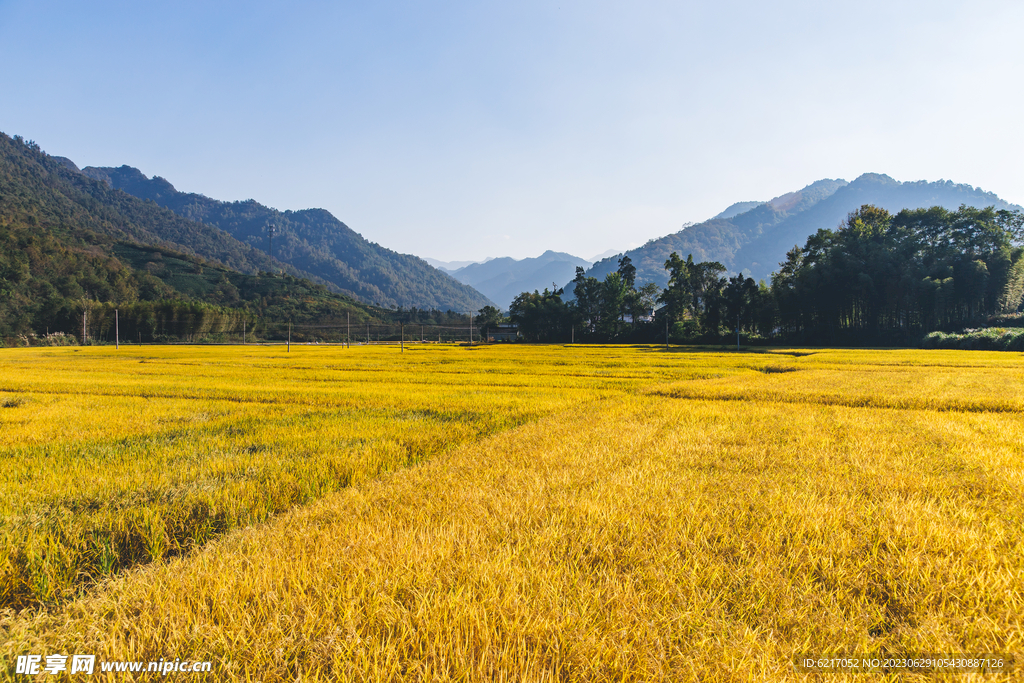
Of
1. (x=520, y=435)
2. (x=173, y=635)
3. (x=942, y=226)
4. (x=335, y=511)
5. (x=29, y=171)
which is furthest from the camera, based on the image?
(x=29, y=171)

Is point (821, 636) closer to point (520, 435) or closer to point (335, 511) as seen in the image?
point (335, 511)

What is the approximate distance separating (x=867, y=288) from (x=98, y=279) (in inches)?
5008

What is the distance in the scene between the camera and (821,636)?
179 cm

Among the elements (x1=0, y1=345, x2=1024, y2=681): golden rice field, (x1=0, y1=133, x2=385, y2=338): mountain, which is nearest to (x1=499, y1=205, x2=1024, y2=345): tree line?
(x1=0, y1=345, x2=1024, y2=681): golden rice field

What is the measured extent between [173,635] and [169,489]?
2474 millimetres

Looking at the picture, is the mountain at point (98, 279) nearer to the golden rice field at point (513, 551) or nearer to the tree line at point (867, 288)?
the tree line at point (867, 288)

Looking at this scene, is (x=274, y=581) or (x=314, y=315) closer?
(x=274, y=581)

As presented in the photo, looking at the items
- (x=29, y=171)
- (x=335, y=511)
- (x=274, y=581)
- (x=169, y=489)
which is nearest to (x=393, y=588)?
(x=274, y=581)

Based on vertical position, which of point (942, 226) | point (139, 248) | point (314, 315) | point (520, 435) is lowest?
point (520, 435)

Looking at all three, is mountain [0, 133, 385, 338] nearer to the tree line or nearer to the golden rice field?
the tree line

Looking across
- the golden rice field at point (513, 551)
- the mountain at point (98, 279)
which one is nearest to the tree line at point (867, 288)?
the golden rice field at point (513, 551)

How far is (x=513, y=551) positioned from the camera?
248cm

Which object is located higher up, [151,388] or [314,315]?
[314,315]

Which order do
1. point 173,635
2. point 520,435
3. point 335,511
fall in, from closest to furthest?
1. point 173,635
2. point 335,511
3. point 520,435
